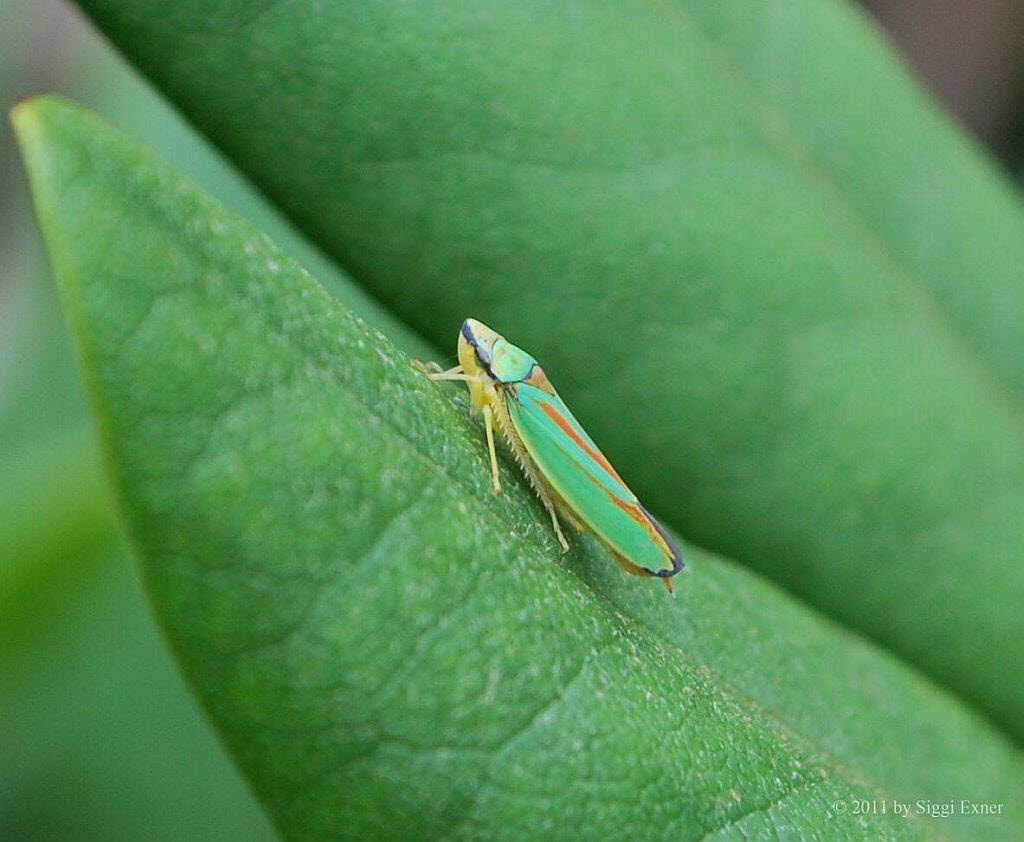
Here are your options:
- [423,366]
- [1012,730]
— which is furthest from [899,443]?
[423,366]

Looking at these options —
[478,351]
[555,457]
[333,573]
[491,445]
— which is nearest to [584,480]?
[555,457]

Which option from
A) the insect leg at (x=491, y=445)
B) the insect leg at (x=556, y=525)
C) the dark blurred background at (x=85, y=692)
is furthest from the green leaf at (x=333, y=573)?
the dark blurred background at (x=85, y=692)

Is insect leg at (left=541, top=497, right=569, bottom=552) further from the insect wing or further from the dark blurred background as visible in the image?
the dark blurred background

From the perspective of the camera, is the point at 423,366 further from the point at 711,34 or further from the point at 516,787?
the point at 711,34

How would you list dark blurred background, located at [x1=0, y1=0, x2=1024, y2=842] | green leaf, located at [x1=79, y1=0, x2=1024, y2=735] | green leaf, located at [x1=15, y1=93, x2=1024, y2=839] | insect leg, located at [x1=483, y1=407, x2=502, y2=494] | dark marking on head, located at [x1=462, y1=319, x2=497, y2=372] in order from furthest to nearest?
dark blurred background, located at [x1=0, y1=0, x2=1024, y2=842] < green leaf, located at [x1=79, y1=0, x2=1024, y2=735] < dark marking on head, located at [x1=462, y1=319, x2=497, y2=372] < insect leg, located at [x1=483, y1=407, x2=502, y2=494] < green leaf, located at [x1=15, y1=93, x2=1024, y2=839]

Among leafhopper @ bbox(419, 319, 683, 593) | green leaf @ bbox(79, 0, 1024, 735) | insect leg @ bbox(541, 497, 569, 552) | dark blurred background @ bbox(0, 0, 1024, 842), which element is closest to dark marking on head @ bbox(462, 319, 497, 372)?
leafhopper @ bbox(419, 319, 683, 593)

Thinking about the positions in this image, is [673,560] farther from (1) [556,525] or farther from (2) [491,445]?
(2) [491,445]
